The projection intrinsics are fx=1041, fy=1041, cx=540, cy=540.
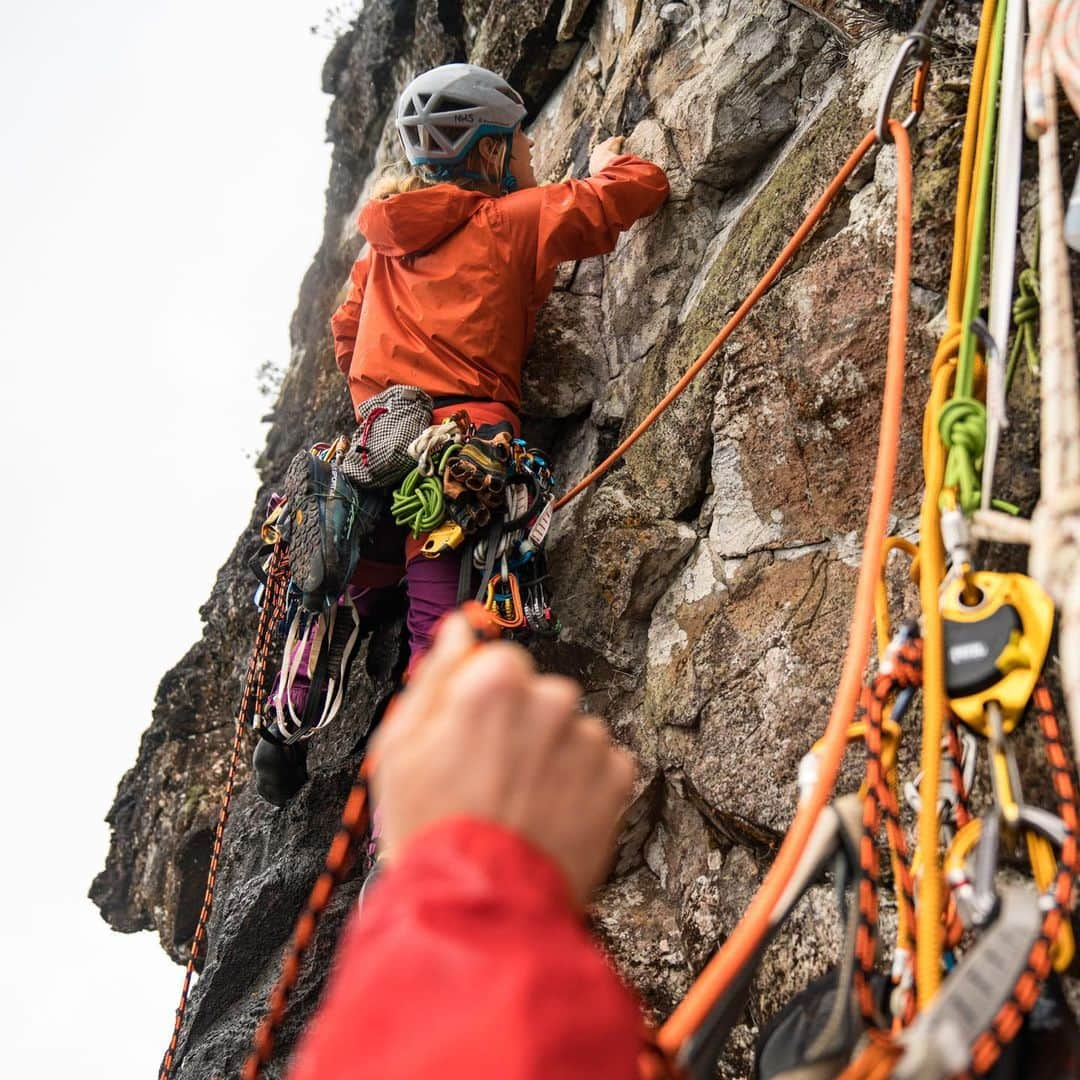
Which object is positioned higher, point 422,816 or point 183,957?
point 422,816

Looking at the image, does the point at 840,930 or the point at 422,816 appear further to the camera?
the point at 840,930

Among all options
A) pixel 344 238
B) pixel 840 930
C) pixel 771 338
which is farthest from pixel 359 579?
pixel 344 238

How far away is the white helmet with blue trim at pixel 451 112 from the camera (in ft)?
12.0

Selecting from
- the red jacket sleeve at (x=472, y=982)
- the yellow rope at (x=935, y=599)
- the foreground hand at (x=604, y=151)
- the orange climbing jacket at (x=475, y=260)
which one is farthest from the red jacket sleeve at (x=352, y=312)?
the red jacket sleeve at (x=472, y=982)

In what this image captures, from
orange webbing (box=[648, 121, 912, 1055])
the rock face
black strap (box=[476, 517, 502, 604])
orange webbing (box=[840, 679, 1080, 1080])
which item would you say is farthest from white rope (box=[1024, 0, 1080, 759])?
black strap (box=[476, 517, 502, 604])

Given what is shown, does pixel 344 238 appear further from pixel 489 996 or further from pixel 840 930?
pixel 489 996

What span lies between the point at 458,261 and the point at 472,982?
3074mm

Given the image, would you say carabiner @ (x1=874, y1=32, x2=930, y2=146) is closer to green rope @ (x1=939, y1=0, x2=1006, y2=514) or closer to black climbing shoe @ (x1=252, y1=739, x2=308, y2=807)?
green rope @ (x1=939, y1=0, x2=1006, y2=514)

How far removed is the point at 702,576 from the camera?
9.89 feet

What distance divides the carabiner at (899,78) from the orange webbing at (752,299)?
84 millimetres

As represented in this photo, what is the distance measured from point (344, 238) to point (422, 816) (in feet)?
20.1

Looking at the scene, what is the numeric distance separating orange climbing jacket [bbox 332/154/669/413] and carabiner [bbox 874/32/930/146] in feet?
3.90

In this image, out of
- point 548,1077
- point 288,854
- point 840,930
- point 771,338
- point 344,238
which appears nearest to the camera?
point 548,1077

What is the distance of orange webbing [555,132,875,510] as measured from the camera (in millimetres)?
2586
